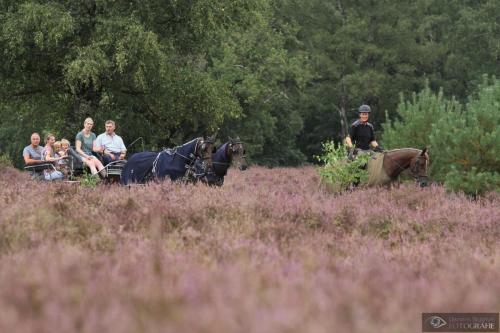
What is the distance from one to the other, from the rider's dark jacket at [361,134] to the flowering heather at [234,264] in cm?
472

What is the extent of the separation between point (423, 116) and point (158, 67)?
8731mm

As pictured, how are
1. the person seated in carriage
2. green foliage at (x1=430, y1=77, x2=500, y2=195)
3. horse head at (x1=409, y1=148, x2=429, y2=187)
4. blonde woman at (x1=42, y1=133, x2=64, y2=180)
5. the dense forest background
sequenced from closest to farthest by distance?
green foliage at (x1=430, y1=77, x2=500, y2=195) → horse head at (x1=409, y1=148, x2=429, y2=187) → blonde woman at (x1=42, y1=133, x2=64, y2=180) → the person seated in carriage → the dense forest background

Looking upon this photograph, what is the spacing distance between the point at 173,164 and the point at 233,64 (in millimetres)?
30034

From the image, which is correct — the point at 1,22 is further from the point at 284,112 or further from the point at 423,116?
the point at 284,112

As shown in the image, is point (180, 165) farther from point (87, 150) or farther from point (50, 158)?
point (50, 158)

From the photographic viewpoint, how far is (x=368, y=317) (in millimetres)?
4164

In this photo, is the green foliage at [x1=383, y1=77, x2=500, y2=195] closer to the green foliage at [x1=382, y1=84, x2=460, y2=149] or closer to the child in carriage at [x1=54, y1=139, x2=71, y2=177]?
the green foliage at [x1=382, y1=84, x2=460, y2=149]

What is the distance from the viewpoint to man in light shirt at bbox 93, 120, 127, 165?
15109 mm

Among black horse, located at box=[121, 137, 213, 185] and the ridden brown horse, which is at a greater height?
black horse, located at box=[121, 137, 213, 185]

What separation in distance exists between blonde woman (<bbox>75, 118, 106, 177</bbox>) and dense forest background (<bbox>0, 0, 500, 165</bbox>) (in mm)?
5858

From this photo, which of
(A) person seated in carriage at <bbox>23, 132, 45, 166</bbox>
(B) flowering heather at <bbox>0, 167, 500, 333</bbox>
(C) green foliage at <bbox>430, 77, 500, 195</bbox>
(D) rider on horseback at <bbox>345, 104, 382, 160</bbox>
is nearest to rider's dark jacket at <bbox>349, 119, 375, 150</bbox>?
(D) rider on horseback at <bbox>345, 104, 382, 160</bbox>

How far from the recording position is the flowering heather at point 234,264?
13.4 ft

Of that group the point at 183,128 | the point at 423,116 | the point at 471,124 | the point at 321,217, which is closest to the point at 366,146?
the point at 471,124

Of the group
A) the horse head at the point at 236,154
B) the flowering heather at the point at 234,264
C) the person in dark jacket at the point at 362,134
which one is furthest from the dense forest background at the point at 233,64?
the flowering heather at the point at 234,264
